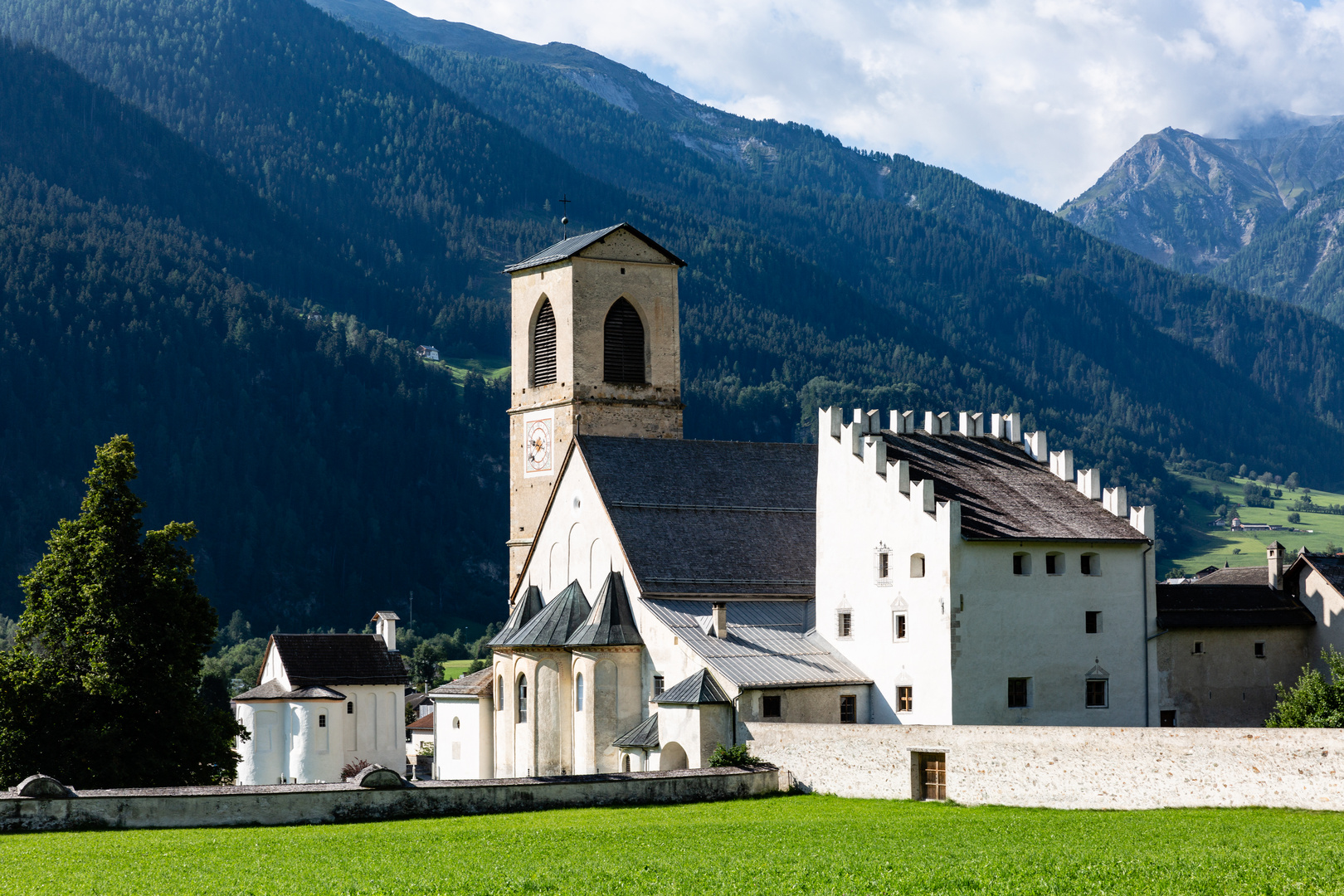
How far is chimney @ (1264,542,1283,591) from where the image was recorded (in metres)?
64.2

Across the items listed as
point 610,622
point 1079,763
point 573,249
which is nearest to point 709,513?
point 610,622

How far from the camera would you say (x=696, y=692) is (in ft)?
183

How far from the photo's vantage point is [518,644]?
6231 centimetres

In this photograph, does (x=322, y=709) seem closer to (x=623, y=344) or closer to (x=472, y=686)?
(x=472, y=686)

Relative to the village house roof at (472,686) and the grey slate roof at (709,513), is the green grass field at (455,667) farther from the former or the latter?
the grey slate roof at (709,513)

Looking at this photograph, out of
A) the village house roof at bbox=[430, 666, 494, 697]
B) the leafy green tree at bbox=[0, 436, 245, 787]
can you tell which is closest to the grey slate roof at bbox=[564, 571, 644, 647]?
the village house roof at bbox=[430, 666, 494, 697]

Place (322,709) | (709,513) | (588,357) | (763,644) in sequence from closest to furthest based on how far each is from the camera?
1. (763,644)
2. (709,513)
3. (588,357)
4. (322,709)

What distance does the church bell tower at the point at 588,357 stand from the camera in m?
75.3

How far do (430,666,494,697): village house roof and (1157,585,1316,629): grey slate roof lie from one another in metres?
27.0

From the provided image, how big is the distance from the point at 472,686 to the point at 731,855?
34106 millimetres

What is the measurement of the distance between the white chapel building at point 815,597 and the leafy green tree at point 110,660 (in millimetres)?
14277

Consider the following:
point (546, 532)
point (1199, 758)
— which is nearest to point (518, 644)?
point (546, 532)

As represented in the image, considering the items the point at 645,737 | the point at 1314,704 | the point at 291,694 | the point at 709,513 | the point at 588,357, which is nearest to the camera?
the point at 1314,704

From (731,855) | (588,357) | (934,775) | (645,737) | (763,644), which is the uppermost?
(588,357)
